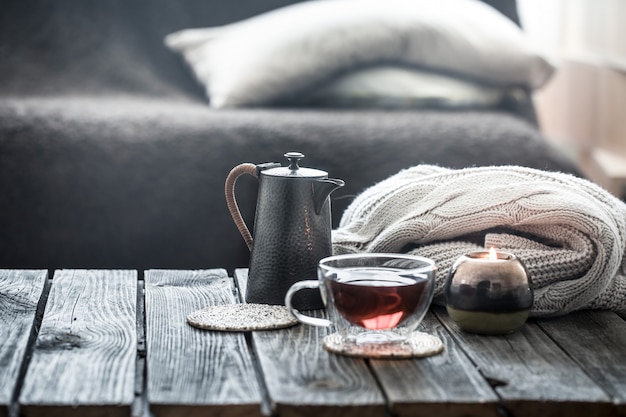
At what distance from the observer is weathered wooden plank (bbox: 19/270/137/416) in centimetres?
77

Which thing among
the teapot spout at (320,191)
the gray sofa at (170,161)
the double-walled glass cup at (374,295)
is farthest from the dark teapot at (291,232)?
the gray sofa at (170,161)

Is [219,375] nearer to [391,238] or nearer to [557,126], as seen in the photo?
[391,238]

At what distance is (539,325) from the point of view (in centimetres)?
103

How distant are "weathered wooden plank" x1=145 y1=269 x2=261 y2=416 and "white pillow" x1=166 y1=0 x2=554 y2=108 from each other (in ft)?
4.30

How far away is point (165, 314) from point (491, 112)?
5.09 ft

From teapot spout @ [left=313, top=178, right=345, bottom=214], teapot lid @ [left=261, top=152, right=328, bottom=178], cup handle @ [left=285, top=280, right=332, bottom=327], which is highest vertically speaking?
teapot lid @ [left=261, top=152, right=328, bottom=178]

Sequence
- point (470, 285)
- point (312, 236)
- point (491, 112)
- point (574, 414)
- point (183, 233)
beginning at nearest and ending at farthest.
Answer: point (574, 414), point (470, 285), point (312, 236), point (183, 233), point (491, 112)

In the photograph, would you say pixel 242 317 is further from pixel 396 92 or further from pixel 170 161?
pixel 396 92

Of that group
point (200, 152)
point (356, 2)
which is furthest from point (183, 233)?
point (356, 2)

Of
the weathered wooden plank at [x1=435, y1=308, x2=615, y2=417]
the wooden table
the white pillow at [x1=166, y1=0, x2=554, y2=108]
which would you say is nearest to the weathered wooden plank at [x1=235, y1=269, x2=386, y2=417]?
the wooden table

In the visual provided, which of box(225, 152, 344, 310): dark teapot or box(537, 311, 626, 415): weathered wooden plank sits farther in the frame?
box(225, 152, 344, 310): dark teapot

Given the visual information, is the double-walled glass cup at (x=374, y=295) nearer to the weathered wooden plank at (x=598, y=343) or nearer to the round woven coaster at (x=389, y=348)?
the round woven coaster at (x=389, y=348)

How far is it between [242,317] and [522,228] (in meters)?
0.33

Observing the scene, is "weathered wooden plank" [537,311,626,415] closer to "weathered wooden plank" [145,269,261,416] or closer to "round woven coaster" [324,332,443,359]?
"round woven coaster" [324,332,443,359]
